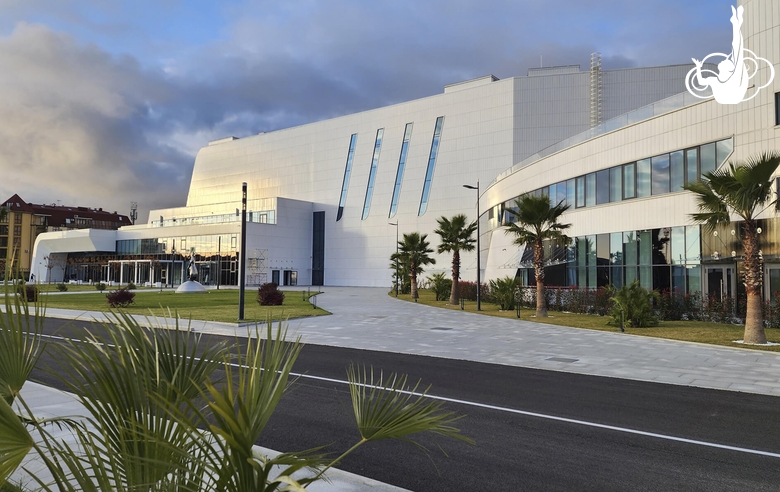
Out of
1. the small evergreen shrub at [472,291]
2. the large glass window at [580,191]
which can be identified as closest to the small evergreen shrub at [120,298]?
the small evergreen shrub at [472,291]

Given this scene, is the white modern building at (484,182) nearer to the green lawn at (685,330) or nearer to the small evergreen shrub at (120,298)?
the green lawn at (685,330)

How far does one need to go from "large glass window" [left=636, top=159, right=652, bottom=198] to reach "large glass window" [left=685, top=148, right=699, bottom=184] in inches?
85.3

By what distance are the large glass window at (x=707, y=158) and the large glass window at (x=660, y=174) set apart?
192 centimetres

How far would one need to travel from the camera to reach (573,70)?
2324 inches

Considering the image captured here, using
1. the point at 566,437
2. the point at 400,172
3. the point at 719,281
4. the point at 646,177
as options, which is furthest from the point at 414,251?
the point at 566,437

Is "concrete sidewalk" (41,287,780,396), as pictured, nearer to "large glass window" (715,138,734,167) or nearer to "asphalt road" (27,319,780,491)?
"asphalt road" (27,319,780,491)

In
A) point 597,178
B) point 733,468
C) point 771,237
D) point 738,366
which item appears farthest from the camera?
point 597,178

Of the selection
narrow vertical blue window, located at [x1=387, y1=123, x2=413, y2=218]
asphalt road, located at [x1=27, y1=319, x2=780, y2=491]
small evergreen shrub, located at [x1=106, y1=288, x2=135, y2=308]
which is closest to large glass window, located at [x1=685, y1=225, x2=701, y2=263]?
asphalt road, located at [x1=27, y1=319, x2=780, y2=491]

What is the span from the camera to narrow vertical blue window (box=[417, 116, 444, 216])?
224ft

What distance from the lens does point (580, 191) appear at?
31938 mm

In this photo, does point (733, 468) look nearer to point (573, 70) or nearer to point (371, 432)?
point (371, 432)

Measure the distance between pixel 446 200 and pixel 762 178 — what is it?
50.9 m

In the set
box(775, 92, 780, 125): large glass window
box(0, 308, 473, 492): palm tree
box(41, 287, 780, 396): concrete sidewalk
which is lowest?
box(41, 287, 780, 396): concrete sidewalk

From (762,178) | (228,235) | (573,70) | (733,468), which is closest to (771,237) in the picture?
(762,178)
